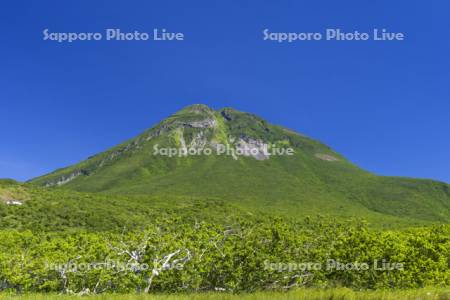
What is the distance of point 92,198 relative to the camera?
95.2 meters

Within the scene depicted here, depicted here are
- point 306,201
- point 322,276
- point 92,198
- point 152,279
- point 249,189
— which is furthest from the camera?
point 249,189

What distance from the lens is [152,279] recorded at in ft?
50.5

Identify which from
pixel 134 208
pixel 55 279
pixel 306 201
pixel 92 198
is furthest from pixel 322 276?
pixel 306 201

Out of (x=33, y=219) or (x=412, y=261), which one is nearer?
(x=412, y=261)

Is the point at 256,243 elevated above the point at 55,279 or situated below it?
above

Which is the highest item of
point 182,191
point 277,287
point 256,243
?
point 182,191

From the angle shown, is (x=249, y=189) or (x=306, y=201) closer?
(x=306, y=201)

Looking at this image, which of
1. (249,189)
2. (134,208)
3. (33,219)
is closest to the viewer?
(33,219)

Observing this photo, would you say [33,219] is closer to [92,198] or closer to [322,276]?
[92,198]

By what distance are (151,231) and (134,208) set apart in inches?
2899

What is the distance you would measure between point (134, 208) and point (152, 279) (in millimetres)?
75221

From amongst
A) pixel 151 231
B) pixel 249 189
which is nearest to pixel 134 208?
pixel 151 231

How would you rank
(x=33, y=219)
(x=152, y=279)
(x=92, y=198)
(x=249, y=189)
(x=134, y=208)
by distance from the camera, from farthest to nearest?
(x=249, y=189), (x=92, y=198), (x=134, y=208), (x=33, y=219), (x=152, y=279)

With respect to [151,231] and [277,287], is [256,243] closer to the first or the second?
[277,287]
